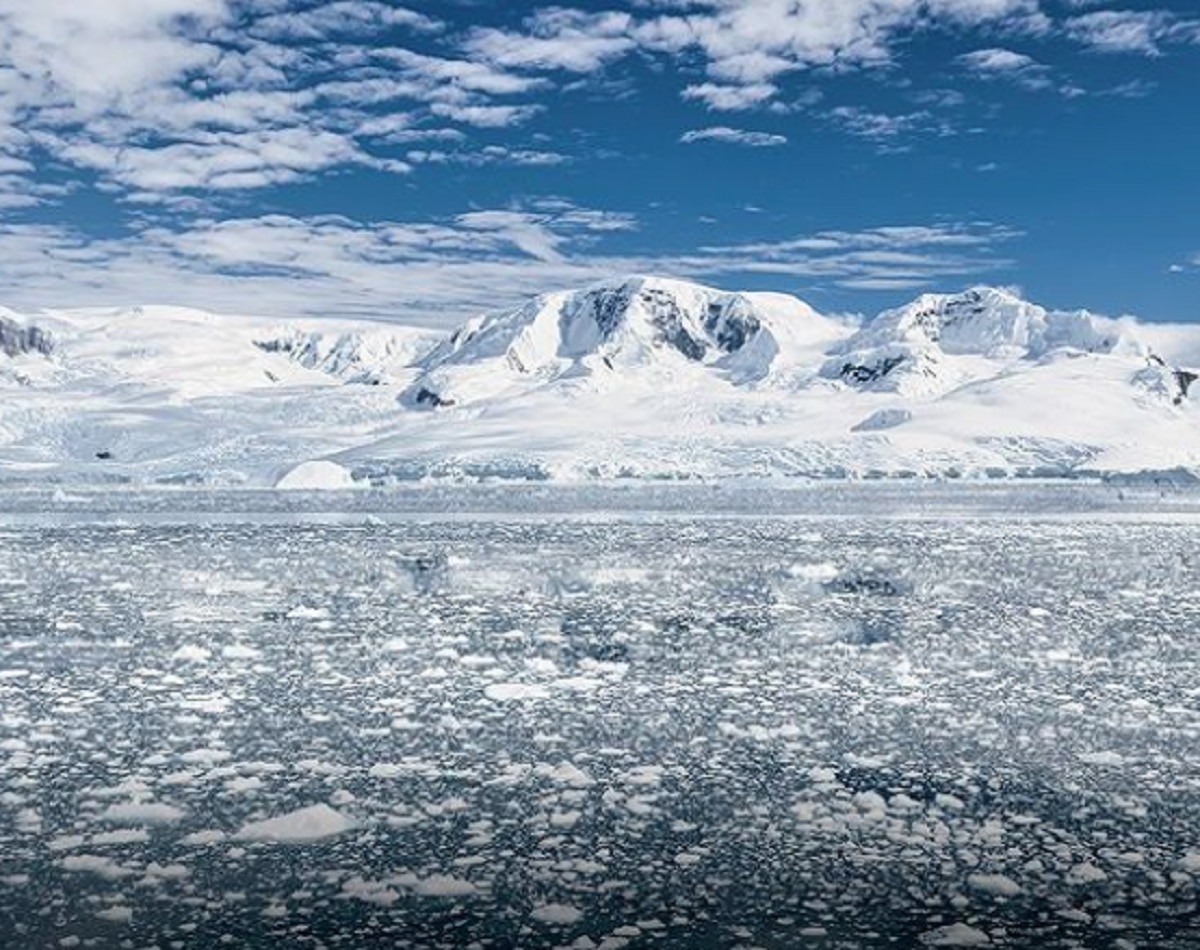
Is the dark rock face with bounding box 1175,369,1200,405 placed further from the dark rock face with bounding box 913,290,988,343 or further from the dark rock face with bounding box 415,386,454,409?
the dark rock face with bounding box 415,386,454,409

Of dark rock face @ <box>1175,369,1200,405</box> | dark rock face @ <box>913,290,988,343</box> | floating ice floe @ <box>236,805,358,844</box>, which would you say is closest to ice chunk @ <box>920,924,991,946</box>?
floating ice floe @ <box>236,805,358,844</box>

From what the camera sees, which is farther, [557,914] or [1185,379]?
[1185,379]

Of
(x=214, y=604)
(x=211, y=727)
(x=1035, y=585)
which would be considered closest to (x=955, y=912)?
(x=211, y=727)

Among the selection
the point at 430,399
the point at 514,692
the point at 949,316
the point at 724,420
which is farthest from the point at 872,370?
the point at 514,692

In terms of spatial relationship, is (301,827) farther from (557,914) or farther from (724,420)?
(724,420)

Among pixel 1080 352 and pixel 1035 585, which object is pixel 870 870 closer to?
pixel 1035 585

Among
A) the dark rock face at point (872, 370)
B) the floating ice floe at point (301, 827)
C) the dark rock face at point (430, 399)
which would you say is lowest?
the floating ice floe at point (301, 827)

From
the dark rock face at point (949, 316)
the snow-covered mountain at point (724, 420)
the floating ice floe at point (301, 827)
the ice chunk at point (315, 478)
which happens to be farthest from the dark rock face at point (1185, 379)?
the floating ice floe at point (301, 827)

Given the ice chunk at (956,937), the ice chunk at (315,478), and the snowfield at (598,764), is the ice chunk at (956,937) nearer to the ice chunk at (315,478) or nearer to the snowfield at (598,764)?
the snowfield at (598,764)
